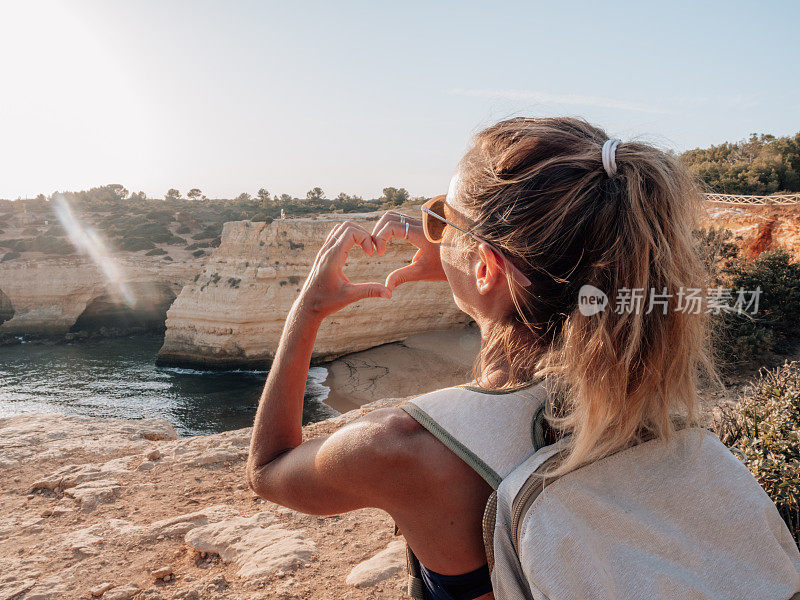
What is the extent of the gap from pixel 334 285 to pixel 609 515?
0.75 metres

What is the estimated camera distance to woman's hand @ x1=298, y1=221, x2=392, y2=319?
120cm

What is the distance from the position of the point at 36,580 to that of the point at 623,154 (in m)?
3.89

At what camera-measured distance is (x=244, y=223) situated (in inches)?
700

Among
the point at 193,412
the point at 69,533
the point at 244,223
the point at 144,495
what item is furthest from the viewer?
the point at 244,223

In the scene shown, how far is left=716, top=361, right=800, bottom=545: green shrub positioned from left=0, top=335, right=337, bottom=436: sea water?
11.0 metres

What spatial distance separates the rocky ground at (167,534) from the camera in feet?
9.36

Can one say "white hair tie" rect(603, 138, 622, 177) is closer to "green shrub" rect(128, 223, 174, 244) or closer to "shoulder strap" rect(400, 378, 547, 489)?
"shoulder strap" rect(400, 378, 547, 489)

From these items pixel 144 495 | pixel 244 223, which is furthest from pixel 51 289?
pixel 144 495

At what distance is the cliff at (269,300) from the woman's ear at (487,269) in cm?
1597

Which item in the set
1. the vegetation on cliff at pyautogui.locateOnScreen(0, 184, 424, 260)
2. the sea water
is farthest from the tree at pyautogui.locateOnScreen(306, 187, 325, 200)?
the sea water

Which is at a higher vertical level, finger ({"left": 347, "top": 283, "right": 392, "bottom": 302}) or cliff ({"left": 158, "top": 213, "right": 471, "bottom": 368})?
finger ({"left": 347, "top": 283, "right": 392, "bottom": 302})

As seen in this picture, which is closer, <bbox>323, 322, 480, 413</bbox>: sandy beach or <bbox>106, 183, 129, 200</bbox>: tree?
<bbox>323, 322, 480, 413</bbox>: sandy beach

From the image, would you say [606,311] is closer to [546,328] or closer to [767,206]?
[546,328]

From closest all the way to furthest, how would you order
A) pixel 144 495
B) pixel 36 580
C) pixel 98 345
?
pixel 36 580 < pixel 144 495 < pixel 98 345
